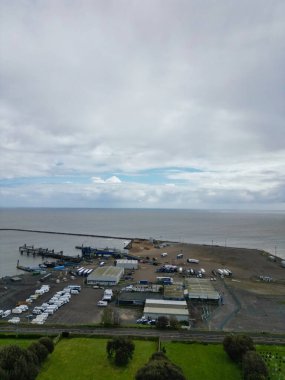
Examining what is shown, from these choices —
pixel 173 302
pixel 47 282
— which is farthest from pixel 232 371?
pixel 47 282

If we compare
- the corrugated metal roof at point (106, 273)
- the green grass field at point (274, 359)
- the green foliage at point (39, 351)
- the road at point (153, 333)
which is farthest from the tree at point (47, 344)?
the corrugated metal roof at point (106, 273)

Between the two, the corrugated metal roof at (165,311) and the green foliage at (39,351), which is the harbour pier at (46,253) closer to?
the corrugated metal roof at (165,311)

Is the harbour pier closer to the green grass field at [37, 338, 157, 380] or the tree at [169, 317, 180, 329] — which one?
the tree at [169, 317, 180, 329]

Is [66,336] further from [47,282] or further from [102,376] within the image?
[47,282]

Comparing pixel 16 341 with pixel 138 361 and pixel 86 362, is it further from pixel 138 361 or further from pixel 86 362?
pixel 138 361

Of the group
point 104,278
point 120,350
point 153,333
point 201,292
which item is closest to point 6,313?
point 104,278
